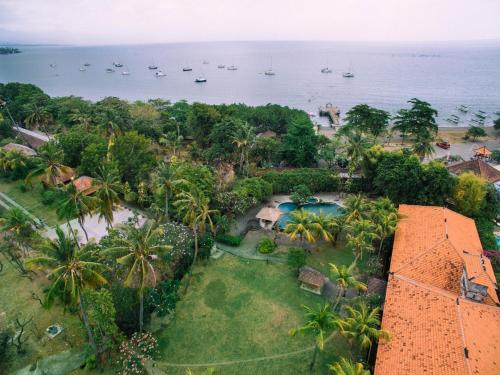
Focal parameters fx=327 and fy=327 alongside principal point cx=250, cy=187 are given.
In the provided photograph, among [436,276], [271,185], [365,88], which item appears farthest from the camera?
[365,88]

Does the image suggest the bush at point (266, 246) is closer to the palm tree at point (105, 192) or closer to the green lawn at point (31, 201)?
the palm tree at point (105, 192)

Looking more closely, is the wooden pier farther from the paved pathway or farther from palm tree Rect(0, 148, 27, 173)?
palm tree Rect(0, 148, 27, 173)

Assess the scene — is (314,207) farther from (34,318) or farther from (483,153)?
(483,153)

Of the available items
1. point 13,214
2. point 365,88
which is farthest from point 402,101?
point 13,214

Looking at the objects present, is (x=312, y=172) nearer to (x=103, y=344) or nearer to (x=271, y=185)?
(x=271, y=185)

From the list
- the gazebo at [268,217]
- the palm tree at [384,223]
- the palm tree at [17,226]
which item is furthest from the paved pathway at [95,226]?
the palm tree at [384,223]
